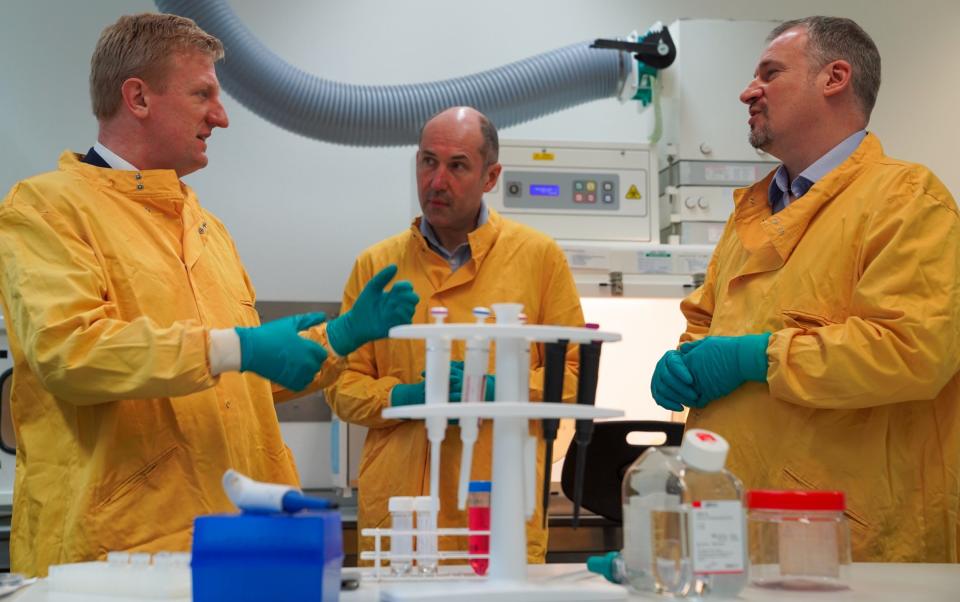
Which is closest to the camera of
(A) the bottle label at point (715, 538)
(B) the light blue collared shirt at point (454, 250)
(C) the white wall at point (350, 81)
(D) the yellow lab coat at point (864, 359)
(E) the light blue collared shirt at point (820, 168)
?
(A) the bottle label at point (715, 538)

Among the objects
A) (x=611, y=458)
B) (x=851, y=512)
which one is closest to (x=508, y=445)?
(x=851, y=512)

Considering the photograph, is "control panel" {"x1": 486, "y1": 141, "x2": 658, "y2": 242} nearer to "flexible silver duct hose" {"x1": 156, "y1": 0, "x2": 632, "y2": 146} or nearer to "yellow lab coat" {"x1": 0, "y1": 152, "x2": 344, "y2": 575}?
"flexible silver duct hose" {"x1": 156, "y1": 0, "x2": 632, "y2": 146}

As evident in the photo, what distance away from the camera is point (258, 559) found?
1072mm

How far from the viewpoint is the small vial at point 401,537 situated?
140cm

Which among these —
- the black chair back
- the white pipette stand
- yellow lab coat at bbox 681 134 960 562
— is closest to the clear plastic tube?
the white pipette stand

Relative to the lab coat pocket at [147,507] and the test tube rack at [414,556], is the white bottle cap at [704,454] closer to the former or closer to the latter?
the test tube rack at [414,556]

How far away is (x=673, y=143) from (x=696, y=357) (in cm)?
138

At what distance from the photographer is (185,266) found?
1856 mm

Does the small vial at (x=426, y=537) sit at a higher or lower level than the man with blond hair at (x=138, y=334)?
lower

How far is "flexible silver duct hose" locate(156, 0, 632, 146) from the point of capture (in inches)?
131

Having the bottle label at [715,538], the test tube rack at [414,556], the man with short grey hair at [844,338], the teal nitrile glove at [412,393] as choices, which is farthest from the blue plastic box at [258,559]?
the teal nitrile glove at [412,393]

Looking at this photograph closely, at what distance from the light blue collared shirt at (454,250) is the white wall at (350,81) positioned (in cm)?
108

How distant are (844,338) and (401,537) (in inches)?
33.5

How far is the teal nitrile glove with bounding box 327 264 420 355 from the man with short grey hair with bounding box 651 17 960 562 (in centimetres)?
60
